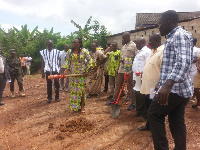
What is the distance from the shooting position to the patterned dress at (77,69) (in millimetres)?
5160

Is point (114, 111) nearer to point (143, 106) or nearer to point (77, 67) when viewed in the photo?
point (143, 106)

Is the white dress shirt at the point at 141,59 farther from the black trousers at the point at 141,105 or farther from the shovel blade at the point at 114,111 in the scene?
the shovel blade at the point at 114,111

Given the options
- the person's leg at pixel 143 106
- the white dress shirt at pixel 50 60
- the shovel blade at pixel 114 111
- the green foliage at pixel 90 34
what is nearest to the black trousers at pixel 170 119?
the person's leg at pixel 143 106

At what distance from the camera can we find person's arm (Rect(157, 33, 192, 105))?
6.85 ft

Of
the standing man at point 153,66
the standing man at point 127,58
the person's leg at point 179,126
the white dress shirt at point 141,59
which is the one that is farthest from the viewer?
the standing man at point 127,58

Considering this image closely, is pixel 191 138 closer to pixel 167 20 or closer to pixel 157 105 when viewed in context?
pixel 157 105

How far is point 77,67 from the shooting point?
5.17 metres

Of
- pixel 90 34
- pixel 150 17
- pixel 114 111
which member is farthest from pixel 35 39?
pixel 114 111

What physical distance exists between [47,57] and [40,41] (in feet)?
40.2

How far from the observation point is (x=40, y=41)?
58.9 ft

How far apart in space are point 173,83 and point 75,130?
251 centimetres

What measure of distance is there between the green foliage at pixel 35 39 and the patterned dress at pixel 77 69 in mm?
10471

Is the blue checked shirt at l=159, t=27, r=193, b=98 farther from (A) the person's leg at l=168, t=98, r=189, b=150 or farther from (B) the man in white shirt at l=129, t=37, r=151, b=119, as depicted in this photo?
(B) the man in white shirt at l=129, t=37, r=151, b=119

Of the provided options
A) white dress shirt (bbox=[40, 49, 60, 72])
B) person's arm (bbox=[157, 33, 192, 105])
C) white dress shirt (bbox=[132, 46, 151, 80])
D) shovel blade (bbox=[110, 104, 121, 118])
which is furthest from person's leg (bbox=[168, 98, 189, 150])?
white dress shirt (bbox=[40, 49, 60, 72])
